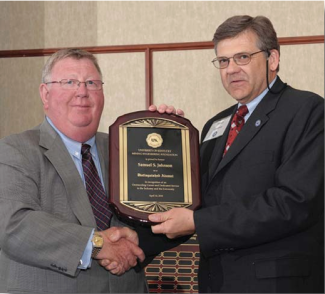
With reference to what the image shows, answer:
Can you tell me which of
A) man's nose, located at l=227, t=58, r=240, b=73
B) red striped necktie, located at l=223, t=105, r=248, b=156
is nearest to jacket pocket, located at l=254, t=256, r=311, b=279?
red striped necktie, located at l=223, t=105, r=248, b=156

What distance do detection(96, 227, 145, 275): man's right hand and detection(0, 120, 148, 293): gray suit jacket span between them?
2.2 inches

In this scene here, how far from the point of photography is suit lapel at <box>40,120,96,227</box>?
2.37 metres

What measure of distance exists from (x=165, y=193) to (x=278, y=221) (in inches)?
19.2

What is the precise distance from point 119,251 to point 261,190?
61 cm

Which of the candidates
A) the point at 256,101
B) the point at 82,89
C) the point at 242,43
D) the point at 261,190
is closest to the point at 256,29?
the point at 242,43

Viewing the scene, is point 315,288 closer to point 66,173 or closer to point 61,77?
point 66,173

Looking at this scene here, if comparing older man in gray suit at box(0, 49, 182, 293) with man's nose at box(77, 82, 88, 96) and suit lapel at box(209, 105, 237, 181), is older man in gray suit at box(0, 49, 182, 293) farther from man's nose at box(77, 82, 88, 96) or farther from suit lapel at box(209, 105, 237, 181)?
suit lapel at box(209, 105, 237, 181)

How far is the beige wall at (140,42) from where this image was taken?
12.3 feet

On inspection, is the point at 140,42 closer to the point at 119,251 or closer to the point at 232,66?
the point at 232,66

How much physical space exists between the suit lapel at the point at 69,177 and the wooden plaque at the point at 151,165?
4.8 inches

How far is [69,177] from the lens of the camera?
7.89 ft

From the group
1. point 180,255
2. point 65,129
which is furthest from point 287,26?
point 65,129

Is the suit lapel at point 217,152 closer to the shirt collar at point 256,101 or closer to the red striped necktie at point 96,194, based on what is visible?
the shirt collar at point 256,101

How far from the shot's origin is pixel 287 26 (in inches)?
148
